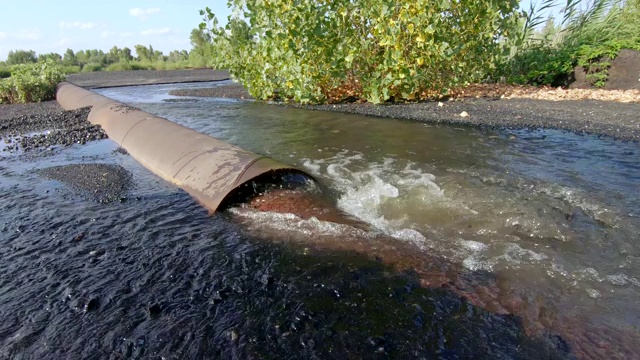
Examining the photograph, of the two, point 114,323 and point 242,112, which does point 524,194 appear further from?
point 242,112

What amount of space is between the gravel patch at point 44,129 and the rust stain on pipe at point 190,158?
845 millimetres

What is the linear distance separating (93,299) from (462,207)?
407 cm

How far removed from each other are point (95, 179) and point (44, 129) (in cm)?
630

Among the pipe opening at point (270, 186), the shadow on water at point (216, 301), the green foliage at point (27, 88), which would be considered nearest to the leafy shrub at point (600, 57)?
the pipe opening at point (270, 186)

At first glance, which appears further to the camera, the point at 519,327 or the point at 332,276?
the point at 332,276

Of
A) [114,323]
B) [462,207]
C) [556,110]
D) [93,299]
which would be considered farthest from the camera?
[556,110]

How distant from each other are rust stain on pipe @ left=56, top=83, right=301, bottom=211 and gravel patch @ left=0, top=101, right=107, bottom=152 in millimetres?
845

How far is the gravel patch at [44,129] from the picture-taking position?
906 centimetres

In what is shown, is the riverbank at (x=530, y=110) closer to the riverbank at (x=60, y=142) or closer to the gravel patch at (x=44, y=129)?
the gravel patch at (x=44, y=129)

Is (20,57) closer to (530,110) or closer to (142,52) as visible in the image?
(142,52)

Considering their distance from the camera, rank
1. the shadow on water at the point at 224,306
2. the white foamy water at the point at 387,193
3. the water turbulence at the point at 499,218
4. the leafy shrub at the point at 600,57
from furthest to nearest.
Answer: the leafy shrub at the point at 600,57 < the white foamy water at the point at 387,193 < the water turbulence at the point at 499,218 < the shadow on water at the point at 224,306

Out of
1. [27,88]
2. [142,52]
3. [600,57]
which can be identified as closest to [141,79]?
[27,88]

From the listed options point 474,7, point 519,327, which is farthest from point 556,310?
point 474,7

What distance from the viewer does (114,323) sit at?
9.74 feet
